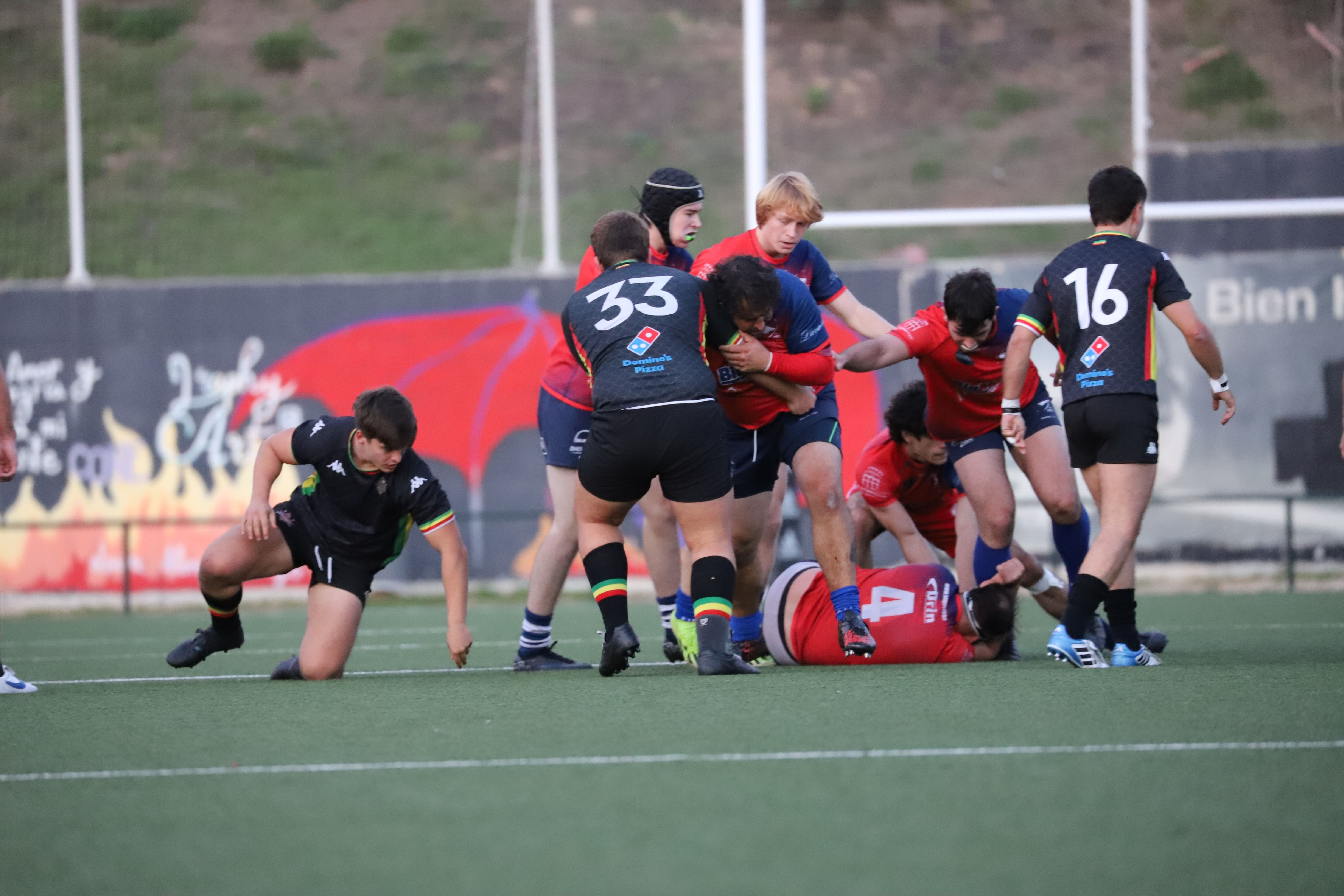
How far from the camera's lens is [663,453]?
5305mm

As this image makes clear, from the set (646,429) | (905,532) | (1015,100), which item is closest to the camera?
(646,429)

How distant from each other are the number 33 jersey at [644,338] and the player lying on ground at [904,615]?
1103 millimetres

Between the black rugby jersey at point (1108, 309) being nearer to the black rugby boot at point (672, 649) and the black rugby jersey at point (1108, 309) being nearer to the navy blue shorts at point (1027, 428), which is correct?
the navy blue shorts at point (1027, 428)

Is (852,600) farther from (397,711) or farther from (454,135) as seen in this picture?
(454,135)

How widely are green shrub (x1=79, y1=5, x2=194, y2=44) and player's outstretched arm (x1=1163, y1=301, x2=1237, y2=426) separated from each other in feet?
41.2

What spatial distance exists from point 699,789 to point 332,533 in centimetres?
304

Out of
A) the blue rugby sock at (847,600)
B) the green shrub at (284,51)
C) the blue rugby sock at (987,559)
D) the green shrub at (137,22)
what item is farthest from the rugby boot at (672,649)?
the green shrub at (284,51)

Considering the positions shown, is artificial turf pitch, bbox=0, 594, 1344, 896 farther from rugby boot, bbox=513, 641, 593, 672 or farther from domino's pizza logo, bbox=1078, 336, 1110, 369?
domino's pizza logo, bbox=1078, 336, 1110, 369

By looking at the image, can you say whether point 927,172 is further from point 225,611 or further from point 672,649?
point 225,611

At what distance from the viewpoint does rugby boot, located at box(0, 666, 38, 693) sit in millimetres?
5707

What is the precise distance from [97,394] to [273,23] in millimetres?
6363

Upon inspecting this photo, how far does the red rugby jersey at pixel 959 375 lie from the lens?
6070mm

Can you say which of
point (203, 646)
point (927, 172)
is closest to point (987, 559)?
point (203, 646)

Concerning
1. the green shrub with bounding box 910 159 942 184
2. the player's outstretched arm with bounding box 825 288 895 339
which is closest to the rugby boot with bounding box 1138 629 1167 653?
the player's outstretched arm with bounding box 825 288 895 339
